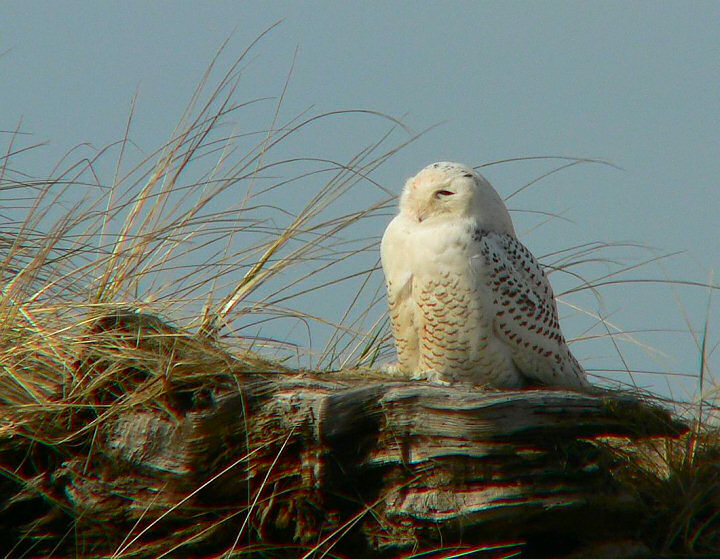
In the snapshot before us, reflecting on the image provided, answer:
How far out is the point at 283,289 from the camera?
4.66 meters

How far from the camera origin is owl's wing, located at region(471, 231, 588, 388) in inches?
157

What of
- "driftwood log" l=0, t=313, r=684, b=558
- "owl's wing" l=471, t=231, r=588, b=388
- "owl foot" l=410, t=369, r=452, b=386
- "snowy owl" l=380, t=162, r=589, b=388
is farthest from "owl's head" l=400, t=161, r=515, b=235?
"driftwood log" l=0, t=313, r=684, b=558

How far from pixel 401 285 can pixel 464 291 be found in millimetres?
303

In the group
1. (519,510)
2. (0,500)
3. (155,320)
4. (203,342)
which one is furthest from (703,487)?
(0,500)

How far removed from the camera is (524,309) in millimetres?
4094

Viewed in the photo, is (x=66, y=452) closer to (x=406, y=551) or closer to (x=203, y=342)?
(x=203, y=342)

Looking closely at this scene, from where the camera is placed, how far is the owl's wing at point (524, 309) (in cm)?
400

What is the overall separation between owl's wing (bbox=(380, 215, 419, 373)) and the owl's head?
102 mm

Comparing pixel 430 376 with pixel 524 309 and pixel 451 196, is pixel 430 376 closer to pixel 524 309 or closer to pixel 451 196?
pixel 524 309

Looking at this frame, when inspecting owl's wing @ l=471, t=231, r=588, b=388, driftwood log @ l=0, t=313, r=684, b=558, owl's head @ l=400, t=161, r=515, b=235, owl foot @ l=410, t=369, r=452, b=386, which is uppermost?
owl's head @ l=400, t=161, r=515, b=235

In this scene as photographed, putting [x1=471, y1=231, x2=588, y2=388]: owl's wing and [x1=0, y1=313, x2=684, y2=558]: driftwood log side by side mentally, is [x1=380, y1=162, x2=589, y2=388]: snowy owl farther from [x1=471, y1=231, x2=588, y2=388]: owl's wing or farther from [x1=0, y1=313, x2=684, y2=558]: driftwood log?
[x1=0, y1=313, x2=684, y2=558]: driftwood log

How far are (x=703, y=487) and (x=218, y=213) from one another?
2.61 metres

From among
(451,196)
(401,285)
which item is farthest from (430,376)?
(451,196)

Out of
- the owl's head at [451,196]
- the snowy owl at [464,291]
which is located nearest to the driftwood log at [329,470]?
the snowy owl at [464,291]
